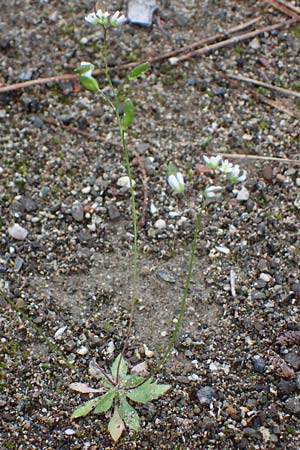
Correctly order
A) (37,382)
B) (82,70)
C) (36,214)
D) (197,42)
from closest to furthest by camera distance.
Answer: (82,70) < (37,382) < (36,214) < (197,42)

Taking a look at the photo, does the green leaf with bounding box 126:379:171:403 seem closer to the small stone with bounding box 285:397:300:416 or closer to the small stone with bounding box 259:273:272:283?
the small stone with bounding box 285:397:300:416

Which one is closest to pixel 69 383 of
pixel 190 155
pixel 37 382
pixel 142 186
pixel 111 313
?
pixel 37 382

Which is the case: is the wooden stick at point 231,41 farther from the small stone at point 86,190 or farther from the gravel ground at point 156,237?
the small stone at point 86,190

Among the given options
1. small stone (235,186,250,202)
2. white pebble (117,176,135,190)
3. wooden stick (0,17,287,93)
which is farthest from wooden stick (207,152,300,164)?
wooden stick (0,17,287,93)

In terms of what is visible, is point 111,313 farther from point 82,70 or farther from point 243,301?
point 82,70

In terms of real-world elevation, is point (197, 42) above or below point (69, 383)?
above

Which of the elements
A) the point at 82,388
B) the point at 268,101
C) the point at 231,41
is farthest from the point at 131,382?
the point at 231,41
